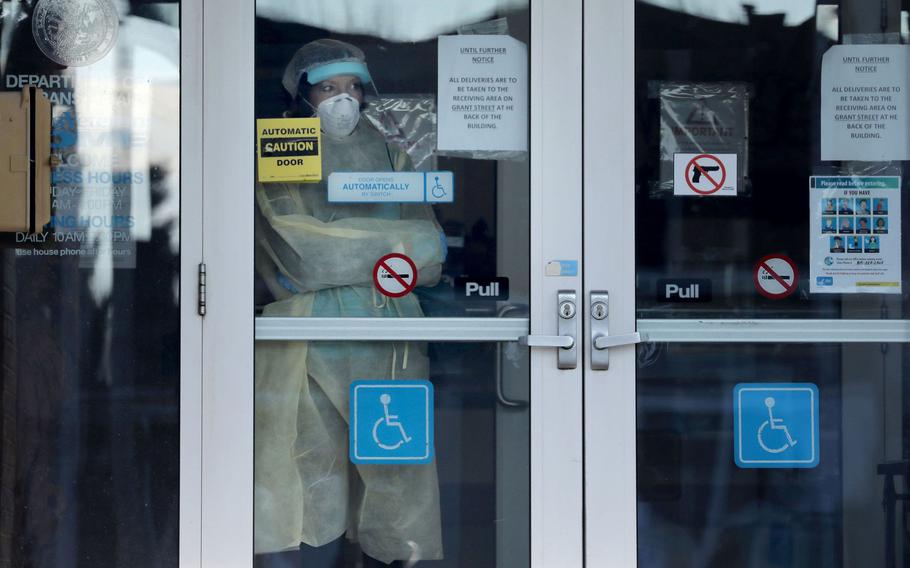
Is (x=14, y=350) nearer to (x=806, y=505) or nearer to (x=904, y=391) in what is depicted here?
(x=806, y=505)

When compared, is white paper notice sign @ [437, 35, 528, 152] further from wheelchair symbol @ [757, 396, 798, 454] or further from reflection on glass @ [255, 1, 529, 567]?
wheelchair symbol @ [757, 396, 798, 454]

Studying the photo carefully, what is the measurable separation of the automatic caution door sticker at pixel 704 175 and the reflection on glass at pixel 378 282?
500mm

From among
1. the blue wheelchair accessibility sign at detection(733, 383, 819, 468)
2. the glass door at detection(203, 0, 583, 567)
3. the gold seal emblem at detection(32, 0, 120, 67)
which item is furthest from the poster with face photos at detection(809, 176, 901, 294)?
the gold seal emblem at detection(32, 0, 120, 67)

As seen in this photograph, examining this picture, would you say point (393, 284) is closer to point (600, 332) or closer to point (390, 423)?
point (390, 423)

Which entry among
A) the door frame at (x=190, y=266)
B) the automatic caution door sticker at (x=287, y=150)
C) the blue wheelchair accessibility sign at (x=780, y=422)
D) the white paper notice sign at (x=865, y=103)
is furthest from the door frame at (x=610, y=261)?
the door frame at (x=190, y=266)

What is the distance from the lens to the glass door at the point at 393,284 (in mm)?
2871

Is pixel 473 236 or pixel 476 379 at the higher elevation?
pixel 473 236

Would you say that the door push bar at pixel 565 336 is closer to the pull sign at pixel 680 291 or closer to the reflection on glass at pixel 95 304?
Answer: the pull sign at pixel 680 291

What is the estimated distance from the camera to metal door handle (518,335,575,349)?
284 centimetres

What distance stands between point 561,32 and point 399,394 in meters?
1.23

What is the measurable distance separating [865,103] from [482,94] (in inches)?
47.4

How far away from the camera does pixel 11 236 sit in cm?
287

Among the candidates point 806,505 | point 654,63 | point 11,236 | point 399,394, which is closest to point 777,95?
point 654,63

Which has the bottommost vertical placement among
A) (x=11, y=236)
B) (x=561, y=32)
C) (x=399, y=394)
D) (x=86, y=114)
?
(x=399, y=394)
